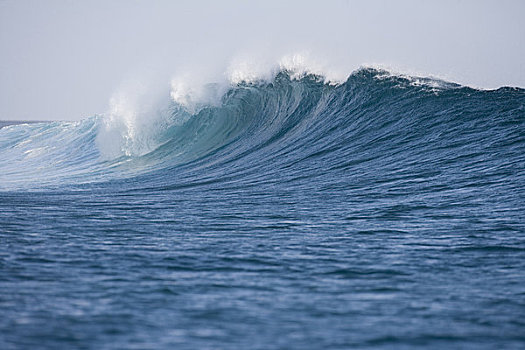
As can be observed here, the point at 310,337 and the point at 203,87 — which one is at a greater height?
the point at 203,87

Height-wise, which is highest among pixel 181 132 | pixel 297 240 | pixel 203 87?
pixel 203 87

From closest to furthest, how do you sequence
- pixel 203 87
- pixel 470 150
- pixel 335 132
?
1. pixel 470 150
2. pixel 335 132
3. pixel 203 87

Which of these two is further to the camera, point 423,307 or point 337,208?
point 337,208

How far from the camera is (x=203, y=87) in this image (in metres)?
17.2

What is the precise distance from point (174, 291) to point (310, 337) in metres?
0.92

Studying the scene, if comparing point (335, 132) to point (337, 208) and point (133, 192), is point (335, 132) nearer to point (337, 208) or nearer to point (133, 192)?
point (133, 192)

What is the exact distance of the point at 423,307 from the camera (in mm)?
3057

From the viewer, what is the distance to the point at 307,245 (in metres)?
4.49

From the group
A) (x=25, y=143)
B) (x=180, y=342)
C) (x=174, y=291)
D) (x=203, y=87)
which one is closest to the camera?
(x=180, y=342)

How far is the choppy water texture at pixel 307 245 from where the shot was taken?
9.07ft

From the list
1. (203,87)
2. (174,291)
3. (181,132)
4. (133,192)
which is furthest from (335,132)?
(174,291)

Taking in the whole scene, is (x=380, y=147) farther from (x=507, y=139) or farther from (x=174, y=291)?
(x=174, y=291)

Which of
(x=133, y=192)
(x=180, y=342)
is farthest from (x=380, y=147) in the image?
(x=180, y=342)

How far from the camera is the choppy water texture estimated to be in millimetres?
2764
